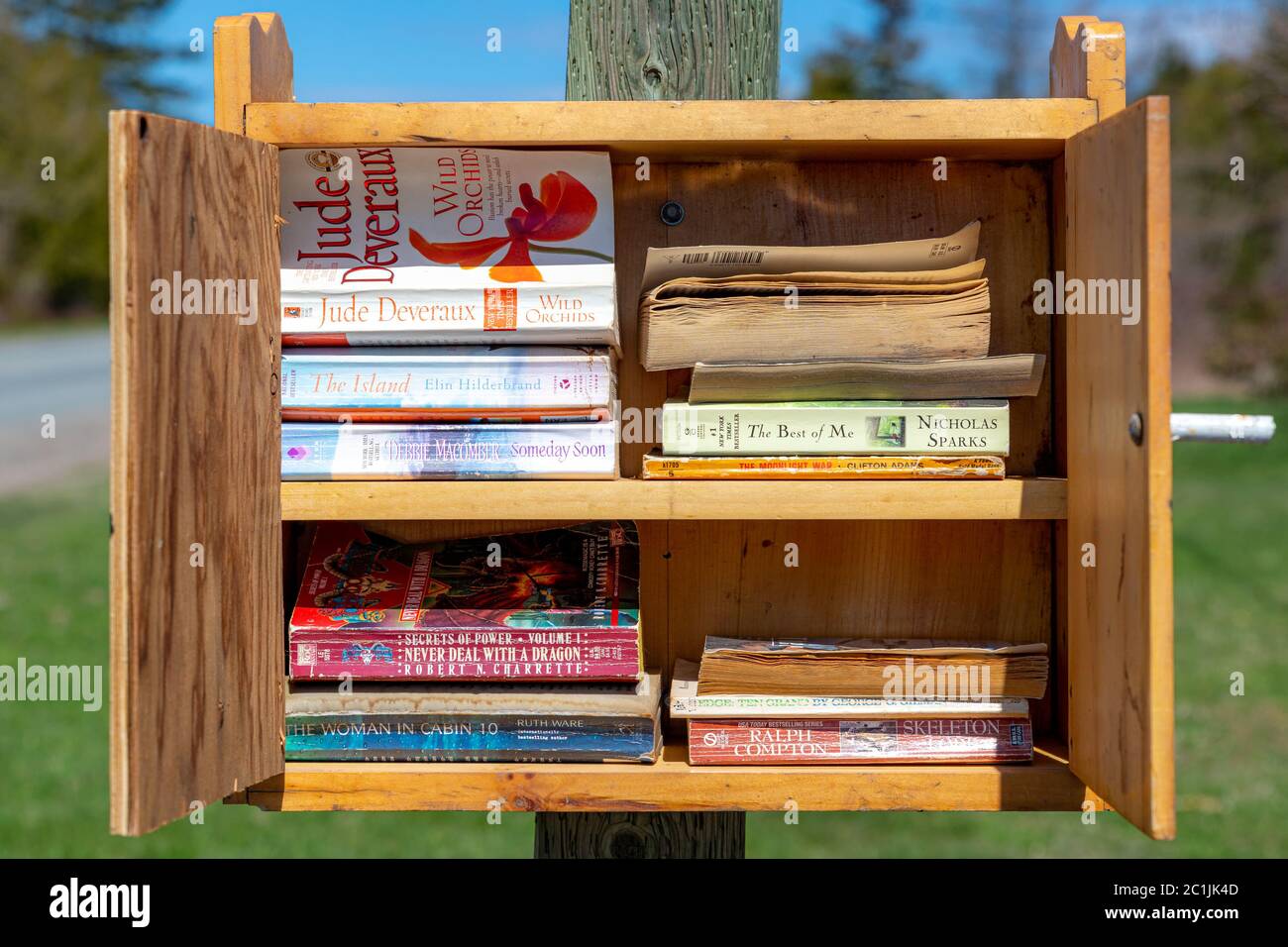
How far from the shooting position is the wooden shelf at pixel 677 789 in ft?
4.84

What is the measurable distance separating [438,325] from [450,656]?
40cm

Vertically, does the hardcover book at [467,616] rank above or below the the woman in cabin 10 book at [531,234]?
below

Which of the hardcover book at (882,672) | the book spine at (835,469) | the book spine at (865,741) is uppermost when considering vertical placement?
the book spine at (835,469)

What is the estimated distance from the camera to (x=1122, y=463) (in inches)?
51.0

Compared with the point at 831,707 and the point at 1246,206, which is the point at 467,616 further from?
the point at 1246,206

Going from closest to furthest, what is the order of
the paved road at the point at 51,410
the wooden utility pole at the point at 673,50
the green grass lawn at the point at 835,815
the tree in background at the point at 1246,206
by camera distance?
the wooden utility pole at the point at 673,50
the green grass lawn at the point at 835,815
the paved road at the point at 51,410
the tree in background at the point at 1246,206

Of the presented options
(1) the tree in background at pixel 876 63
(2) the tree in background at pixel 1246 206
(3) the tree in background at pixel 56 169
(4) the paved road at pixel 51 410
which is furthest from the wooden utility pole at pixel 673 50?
(3) the tree in background at pixel 56 169

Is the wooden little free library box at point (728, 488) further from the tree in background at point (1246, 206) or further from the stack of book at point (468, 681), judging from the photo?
the tree in background at point (1246, 206)

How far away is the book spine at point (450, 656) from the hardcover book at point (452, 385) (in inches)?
10.4

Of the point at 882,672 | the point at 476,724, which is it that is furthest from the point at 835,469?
the point at 476,724

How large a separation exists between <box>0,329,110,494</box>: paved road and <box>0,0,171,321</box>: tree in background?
2.37 meters

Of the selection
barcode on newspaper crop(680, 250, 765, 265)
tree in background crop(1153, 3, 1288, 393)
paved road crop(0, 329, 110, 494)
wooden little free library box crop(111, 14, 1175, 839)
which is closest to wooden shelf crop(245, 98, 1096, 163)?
wooden little free library box crop(111, 14, 1175, 839)

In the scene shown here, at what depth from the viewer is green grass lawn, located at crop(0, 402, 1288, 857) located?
3.89 m
